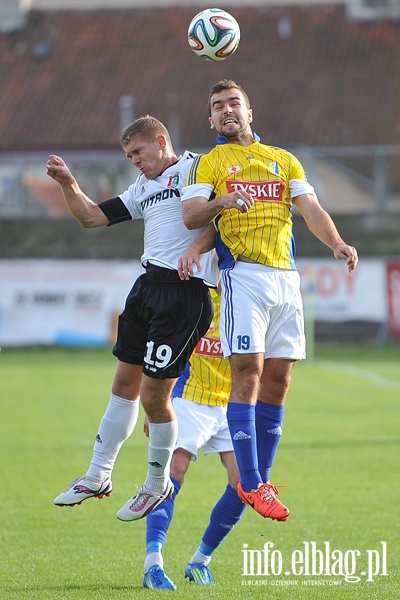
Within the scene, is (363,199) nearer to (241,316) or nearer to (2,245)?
(2,245)

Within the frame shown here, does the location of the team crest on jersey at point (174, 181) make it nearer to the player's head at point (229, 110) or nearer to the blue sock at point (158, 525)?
the player's head at point (229, 110)

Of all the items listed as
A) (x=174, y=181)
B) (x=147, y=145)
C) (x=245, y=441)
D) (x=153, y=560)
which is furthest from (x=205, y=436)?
(x=147, y=145)

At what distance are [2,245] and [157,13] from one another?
12878 mm

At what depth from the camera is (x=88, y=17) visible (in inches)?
1507

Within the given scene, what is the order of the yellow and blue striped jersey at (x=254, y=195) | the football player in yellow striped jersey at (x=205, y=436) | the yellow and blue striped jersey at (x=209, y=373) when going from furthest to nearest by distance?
the yellow and blue striped jersey at (x=209, y=373) < the football player in yellow striped jersey at (x=205, y=436) < the yellow and blue striped jersey at (x=254, y=195)

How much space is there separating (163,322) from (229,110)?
129 centimetres

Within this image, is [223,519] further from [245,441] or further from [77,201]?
[77,201]

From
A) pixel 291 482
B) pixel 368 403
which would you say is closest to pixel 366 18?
pixel 368 403

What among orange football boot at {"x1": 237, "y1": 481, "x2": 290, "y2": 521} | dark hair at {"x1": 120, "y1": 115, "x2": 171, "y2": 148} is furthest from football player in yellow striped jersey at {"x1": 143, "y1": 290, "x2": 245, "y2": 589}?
dark hair at {"x1": 120, "y1": 115, "x2": 171, "y2": 148}

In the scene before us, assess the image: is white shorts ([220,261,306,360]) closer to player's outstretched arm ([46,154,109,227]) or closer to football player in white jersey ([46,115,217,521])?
football player in white jersey ([46,115,217,521])

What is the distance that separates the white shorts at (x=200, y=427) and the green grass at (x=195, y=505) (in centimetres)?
81

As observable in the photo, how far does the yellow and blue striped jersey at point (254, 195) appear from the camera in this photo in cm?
Result: 649

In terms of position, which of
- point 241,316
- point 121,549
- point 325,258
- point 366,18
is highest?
point 366,18

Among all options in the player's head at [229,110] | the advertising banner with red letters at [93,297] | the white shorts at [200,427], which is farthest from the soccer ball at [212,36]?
the advertising banner with red letters at [93,297]
